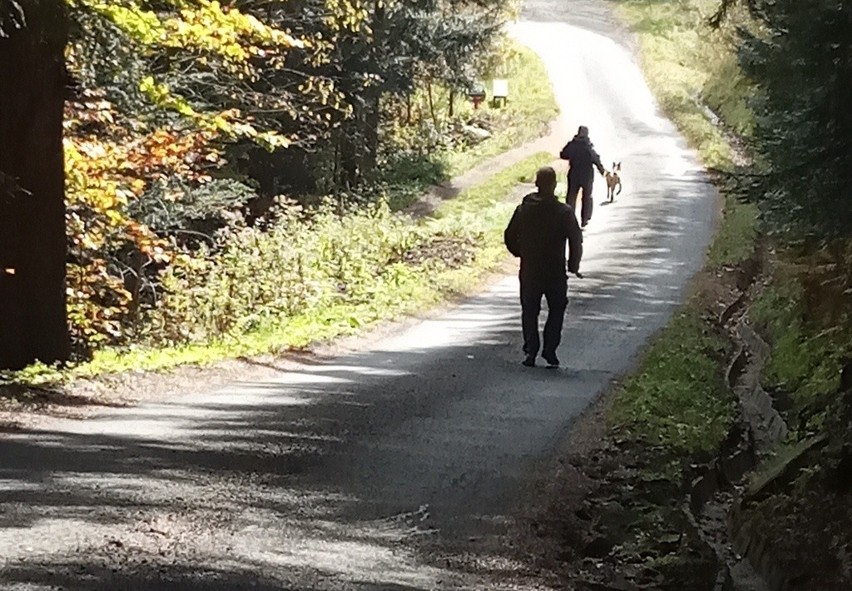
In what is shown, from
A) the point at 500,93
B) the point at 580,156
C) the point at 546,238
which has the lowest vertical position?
the point at 546,238

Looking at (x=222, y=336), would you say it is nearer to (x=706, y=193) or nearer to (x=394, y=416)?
(x=394, y=416)

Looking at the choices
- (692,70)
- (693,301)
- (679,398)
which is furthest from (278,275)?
(692,70)

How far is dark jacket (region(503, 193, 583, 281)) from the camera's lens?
13.0 meters

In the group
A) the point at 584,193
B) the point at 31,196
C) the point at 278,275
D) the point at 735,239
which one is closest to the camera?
the point at 31,196

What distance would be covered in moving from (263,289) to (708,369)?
767 cm

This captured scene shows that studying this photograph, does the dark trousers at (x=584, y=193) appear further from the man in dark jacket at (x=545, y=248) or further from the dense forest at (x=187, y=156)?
the man in dark jacket at (x=545, y=248)

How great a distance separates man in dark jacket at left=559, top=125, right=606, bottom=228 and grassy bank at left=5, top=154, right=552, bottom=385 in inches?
77.1

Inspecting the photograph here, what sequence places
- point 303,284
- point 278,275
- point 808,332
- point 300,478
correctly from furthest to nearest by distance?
point 278,275 < point 303,284 < point 808,332 < point 300,478

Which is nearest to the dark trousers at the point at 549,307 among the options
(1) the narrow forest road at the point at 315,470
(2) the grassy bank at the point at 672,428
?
(1) the narrow forest road at the point at 315,470

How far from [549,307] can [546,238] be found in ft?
2.43

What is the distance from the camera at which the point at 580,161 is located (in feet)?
76.5

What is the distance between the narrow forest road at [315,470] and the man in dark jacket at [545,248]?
25.4 inches

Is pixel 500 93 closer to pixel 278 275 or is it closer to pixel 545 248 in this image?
pixel 278 275

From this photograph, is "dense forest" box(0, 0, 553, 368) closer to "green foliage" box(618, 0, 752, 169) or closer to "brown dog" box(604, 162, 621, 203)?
"brown dog" box(604, 162, 621, 203)
